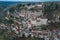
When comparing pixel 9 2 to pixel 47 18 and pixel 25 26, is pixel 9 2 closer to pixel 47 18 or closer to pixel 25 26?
pixel 25 26

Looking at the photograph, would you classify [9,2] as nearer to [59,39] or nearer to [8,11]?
[8,11]

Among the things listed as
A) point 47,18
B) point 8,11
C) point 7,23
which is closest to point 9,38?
point 7,23

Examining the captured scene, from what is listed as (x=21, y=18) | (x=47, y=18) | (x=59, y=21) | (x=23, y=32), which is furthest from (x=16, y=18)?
(x=59, y=21)

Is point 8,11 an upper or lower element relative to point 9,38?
upper

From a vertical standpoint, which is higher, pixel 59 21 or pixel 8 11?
pixel 8 11

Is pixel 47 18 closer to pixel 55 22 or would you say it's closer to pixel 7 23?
pixel 55 22

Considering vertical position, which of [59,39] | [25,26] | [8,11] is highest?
[8,11]

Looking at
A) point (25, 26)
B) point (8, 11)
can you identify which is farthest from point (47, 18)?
point (8, 11)
